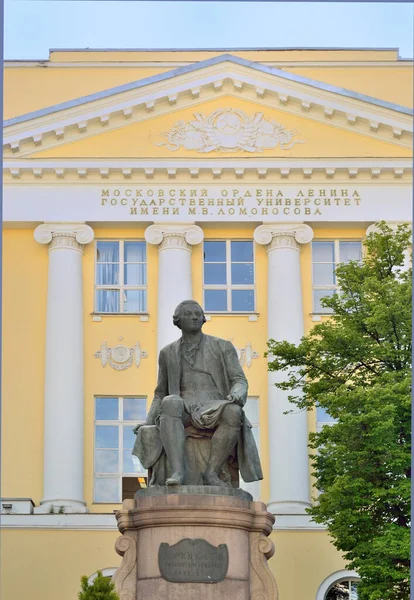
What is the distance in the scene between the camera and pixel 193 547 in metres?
16.4

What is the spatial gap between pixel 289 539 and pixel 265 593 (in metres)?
20.4

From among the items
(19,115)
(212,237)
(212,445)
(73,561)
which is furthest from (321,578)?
(212,445)

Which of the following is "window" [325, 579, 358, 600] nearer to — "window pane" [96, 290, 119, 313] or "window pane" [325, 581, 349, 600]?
"window pane" [325, 581, 349, 600]

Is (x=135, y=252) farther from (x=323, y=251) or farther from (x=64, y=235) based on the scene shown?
(x=323, y=251)

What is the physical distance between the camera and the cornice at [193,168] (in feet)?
130

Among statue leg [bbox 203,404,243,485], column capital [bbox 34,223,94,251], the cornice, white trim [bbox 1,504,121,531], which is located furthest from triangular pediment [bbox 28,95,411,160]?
statue leg [bbox 203,404,243,485]

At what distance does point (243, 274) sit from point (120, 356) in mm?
3561

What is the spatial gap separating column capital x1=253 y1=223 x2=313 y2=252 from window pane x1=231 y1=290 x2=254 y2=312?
4.03 feet

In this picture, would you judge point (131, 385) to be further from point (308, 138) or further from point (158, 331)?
point (308, 138)

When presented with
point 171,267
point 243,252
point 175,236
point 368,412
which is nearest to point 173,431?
point 368,412

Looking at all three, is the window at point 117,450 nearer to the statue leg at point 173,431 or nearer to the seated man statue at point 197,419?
the seated man statue at point 197,419

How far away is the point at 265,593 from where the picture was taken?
16.6 m

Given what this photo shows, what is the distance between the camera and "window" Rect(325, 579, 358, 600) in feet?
119

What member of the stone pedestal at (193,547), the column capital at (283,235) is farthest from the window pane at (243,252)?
the stone pedestal at (193,547)
